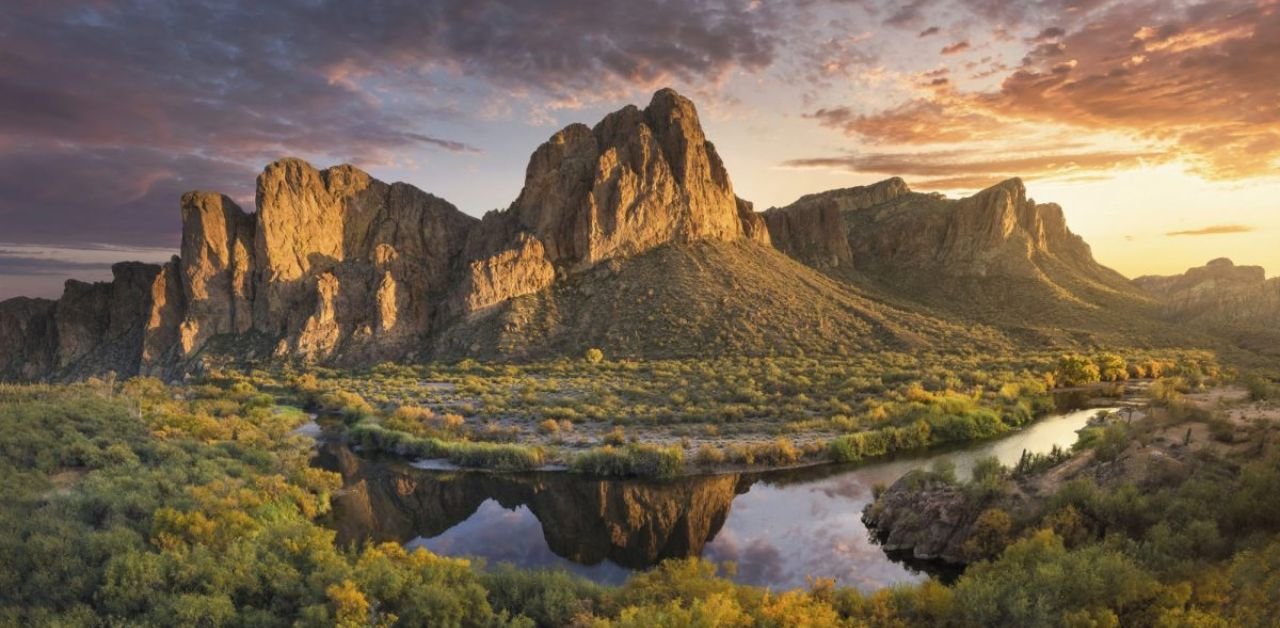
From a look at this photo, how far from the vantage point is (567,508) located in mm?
26031

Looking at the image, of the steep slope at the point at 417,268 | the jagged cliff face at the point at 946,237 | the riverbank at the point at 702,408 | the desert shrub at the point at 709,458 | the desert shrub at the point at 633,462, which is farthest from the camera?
the jagged cliff face at the point at 946,237

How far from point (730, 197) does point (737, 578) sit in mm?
71064

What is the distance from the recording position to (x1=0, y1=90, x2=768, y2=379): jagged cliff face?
75938mm

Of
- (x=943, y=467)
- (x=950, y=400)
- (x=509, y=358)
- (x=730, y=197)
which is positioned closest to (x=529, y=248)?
(x=509, y=358)

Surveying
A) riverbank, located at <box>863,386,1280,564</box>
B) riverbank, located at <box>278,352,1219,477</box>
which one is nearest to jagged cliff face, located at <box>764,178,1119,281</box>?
riverbank, located at <box>278,352,1219,477</box>

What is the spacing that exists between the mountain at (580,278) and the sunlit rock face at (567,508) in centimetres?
3164

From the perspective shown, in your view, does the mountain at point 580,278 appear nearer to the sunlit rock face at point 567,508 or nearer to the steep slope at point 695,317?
the steep slope at point 695,317

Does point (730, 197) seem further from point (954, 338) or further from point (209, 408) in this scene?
point (209, 408)

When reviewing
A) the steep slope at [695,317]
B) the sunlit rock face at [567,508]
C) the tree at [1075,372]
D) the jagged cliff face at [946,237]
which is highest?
the jagged cliff face at [946,237]

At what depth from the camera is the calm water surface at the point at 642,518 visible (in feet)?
69.6

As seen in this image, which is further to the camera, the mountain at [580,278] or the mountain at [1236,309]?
the mountain at [1236,309]

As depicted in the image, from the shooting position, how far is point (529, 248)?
76.1 meters

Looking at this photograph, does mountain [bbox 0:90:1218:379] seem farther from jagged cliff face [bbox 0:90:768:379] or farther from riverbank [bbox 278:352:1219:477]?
riverbank [bbox 278:352:1219:477]

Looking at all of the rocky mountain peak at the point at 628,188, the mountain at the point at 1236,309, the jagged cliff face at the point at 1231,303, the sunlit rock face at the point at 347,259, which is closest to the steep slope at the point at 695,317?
the rocky mountain peak at the point at 628,188
